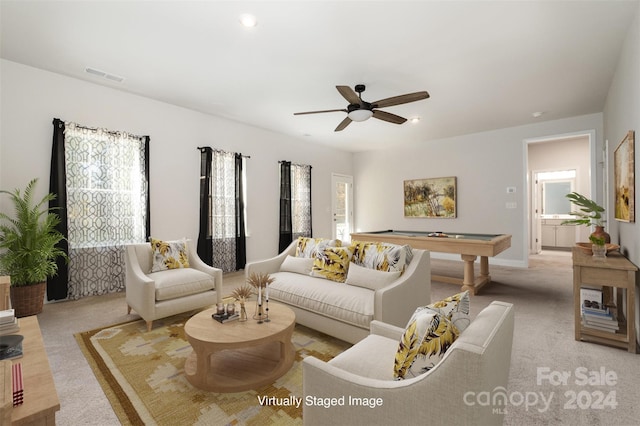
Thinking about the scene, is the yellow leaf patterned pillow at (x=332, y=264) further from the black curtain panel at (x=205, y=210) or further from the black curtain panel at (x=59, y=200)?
the black curtain panel at (x=59, y=200)

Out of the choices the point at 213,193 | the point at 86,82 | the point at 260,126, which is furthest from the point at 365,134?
the point at 86,82

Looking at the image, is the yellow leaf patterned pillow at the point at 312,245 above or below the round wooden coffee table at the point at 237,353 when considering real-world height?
above

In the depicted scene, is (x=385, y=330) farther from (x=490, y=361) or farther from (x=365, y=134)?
(x=365, y=134)

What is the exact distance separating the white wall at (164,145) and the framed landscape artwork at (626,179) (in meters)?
5.25

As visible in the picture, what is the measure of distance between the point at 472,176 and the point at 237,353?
6.15m

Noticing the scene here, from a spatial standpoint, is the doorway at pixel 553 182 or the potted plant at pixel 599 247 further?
the doorway at pixel 553 182

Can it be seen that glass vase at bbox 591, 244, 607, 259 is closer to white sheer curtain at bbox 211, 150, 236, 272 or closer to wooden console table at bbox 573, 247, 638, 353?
wooden console table at bbox 573, 247, 638, 353

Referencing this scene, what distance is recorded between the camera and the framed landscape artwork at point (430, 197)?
6.87 metres

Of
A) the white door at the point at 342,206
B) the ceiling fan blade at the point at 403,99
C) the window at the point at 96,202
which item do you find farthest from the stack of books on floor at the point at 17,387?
the white door at the point at 342,206

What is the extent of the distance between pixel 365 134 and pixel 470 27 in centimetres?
378

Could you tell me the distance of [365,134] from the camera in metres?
6.53

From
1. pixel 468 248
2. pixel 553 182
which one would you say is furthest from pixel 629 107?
pixel 553 182

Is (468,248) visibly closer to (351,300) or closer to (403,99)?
(403,99)

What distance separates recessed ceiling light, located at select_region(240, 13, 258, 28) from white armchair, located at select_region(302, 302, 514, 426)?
2740mm
